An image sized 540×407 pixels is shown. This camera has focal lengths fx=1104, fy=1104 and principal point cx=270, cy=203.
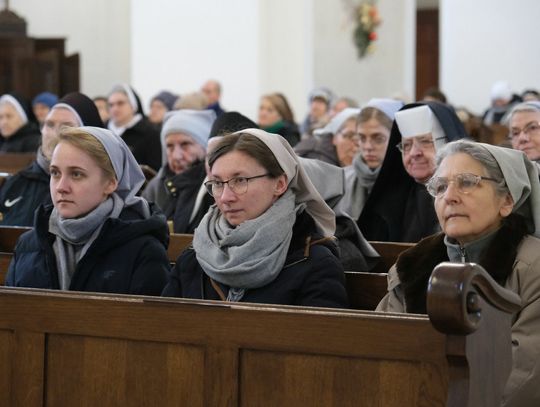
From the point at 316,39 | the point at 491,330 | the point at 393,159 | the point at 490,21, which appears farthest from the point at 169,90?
the point at 491,330

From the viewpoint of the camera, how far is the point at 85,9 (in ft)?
52.6

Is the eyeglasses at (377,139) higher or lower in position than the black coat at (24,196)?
higher

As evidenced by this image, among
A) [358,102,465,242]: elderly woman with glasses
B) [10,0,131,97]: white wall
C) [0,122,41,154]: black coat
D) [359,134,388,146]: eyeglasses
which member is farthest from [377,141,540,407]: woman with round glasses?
[10,0,131,97]: white wall

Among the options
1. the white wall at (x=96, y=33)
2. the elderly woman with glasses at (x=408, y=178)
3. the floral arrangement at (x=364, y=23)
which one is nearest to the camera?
the elderly woman with glasses at (x=408, y=178)

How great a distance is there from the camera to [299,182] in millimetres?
3580

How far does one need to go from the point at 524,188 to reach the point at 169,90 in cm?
988

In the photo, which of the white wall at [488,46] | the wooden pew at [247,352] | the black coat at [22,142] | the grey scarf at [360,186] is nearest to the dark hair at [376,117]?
the grey scarf at [360,186]

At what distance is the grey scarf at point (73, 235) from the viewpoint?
3.69 m

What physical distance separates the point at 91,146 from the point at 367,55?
1203 centimetres

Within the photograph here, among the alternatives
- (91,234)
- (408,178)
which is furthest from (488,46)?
(91,234)

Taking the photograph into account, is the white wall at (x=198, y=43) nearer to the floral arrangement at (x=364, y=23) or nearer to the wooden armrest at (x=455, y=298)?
the floral arrangement at (x=364, y=23)

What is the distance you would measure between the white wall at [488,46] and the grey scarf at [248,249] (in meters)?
12.2

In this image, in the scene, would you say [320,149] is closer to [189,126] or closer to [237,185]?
[189,126]

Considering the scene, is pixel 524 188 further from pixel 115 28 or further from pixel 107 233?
pixel 115 28
